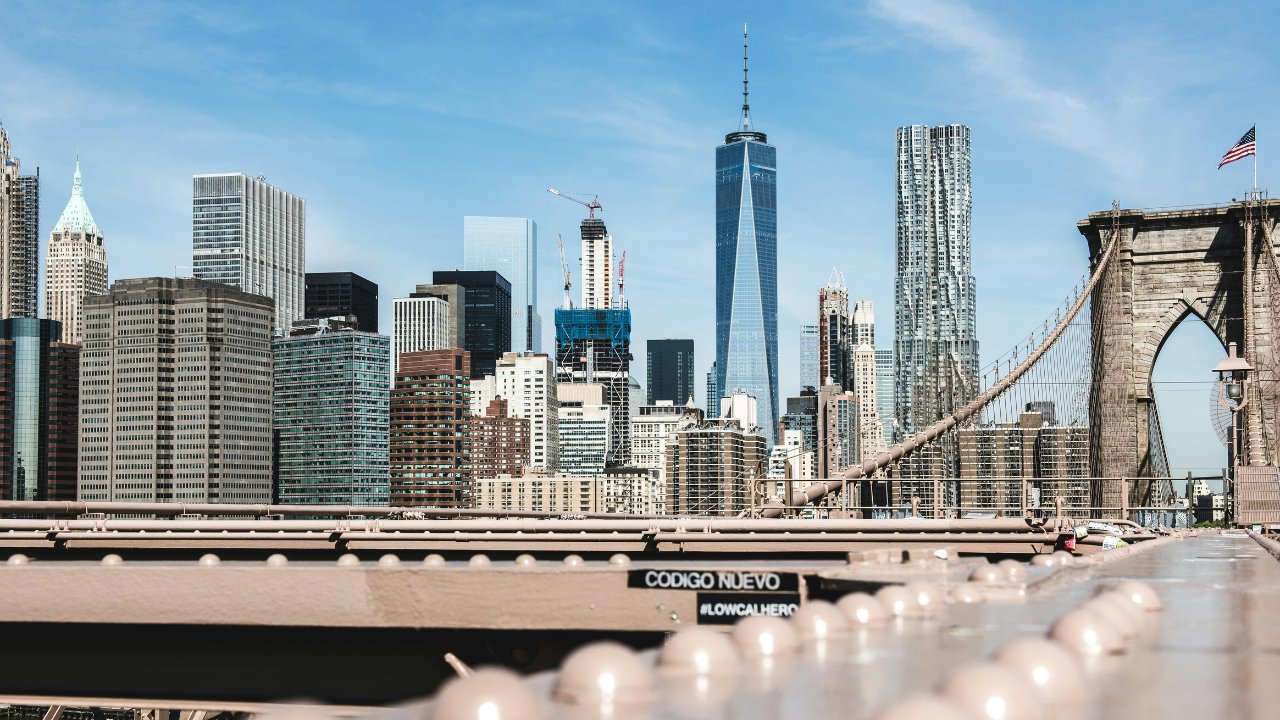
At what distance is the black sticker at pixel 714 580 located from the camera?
22.7ft

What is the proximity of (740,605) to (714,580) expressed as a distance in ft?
0.76

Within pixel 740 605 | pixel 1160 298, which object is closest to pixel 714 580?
pixel 740 605

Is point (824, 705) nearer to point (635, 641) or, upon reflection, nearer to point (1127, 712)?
point (1127, 712)

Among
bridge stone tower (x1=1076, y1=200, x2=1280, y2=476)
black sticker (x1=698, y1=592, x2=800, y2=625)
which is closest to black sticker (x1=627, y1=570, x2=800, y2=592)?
black sticker (x1=698, y1=592, x2=800, y2=625)

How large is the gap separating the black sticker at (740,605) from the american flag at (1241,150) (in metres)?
39.3

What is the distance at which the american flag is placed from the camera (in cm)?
3998

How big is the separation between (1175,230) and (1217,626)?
38.7 metres

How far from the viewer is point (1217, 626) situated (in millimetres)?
5105

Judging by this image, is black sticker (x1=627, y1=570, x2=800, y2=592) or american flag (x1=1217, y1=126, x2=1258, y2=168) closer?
black sticker (x1=627, y1=570, x2=800, y2=592)

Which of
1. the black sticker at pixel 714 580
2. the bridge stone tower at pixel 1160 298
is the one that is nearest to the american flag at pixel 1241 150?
the bridge stone tower at pixel 1160 298

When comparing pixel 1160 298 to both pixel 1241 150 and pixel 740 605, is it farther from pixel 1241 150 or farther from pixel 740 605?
pixel 740 605

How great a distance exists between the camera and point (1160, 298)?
3991cm

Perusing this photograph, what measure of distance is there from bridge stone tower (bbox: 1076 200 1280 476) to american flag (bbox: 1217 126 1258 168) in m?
2.60

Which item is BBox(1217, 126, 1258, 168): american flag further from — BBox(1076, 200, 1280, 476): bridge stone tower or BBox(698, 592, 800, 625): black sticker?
BBox(698, 592, 800, 625): black sticker
